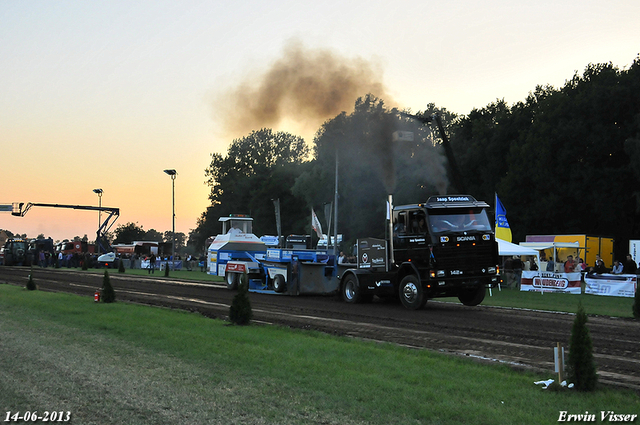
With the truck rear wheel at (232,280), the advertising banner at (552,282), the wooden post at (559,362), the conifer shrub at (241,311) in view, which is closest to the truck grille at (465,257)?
the conifer shrub at (241,311)

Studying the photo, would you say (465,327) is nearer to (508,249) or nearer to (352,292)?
(352,292)

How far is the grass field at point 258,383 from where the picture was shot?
664 centimetres

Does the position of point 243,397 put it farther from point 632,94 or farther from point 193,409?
point 632,94

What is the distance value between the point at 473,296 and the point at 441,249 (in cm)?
315

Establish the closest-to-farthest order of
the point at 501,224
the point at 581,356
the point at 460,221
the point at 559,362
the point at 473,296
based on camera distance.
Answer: the point at 581,356, the point at 559,362, the point at 460,221, the point at 473,296, the point at 501,224

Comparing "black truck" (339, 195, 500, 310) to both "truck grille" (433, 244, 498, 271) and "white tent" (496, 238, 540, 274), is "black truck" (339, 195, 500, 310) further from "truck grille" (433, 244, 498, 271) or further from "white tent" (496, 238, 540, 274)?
"white tent" (496, 238, 540, 274)

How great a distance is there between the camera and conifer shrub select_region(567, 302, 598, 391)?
742 centimetres

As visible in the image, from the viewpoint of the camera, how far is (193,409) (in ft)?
22.2

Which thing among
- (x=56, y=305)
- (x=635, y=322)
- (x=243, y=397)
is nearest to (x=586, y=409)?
(x=243, y=397)

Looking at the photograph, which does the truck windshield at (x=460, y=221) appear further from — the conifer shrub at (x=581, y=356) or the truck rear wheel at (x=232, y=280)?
the truck rear wheel at (x=232, y=280)

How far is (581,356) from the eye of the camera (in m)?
7.54

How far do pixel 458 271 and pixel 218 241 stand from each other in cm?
1689

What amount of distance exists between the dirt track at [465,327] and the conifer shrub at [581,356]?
1.15 metres

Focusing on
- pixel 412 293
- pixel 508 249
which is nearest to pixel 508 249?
pixel 508 249
